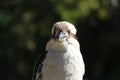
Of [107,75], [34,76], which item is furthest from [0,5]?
[34,76]

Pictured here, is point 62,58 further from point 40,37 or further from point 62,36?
point 40,37

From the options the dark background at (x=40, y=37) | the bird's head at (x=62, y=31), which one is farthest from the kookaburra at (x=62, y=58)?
the dark background at (x=40, y=37)

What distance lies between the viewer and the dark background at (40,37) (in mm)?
11359

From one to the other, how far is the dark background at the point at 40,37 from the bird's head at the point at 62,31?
658 centimetres

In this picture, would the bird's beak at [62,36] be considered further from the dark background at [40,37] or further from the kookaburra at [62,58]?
the dark background at [40,37]

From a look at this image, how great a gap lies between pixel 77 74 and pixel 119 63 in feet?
22.8

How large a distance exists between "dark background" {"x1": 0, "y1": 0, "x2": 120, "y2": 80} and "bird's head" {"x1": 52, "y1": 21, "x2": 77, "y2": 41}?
6576mm

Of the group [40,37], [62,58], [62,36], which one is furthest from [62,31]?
[40,37]

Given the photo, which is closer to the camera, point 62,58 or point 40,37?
point 62,58

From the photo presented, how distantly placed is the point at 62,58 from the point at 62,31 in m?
0.21

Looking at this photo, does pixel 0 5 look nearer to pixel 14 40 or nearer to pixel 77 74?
pixel 14 40

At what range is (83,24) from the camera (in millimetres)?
11414

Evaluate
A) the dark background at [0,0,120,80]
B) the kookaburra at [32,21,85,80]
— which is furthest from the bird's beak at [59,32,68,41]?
the dark background at [0,0,120,80]

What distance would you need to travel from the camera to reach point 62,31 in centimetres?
460
